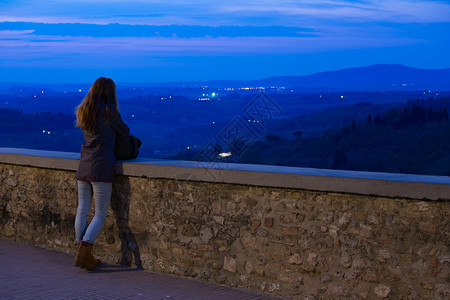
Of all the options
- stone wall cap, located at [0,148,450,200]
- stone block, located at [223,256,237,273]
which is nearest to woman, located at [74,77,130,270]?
stone wall cap, located at [0,148,450,200]

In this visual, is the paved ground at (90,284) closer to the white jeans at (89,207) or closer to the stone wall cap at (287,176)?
the white jeans at (89,207)

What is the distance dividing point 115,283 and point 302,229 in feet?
5.67

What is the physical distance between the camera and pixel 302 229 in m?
4.36

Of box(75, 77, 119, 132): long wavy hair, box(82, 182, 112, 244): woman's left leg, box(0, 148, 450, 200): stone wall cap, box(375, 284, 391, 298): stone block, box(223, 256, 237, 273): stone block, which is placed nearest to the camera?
box(0, 148, 450, 200): stone wall cap

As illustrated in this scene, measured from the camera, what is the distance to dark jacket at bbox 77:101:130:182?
5070 mm

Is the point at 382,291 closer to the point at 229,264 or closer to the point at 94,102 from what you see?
the point at 229,264

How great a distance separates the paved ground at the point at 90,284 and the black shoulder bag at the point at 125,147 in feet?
3.57

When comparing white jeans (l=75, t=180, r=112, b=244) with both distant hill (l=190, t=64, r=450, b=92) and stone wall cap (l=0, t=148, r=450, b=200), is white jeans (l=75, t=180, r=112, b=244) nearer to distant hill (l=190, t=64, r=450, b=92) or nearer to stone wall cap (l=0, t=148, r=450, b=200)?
stone wall cap (l=0, t=148, r=450, b=200)

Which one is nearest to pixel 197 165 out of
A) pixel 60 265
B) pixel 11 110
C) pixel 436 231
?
pixel 60 265

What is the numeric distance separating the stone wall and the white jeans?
0.23 m

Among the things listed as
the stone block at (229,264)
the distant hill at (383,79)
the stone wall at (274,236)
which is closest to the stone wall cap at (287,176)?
the stone wall at (274,236)

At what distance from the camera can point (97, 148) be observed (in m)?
5.09

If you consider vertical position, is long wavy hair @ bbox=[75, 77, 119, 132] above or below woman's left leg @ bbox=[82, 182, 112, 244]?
above

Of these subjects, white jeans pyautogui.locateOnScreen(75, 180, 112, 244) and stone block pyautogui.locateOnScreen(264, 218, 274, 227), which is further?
white jeans pyautogui.locateOnScreen(75, 180, 112, 244)
